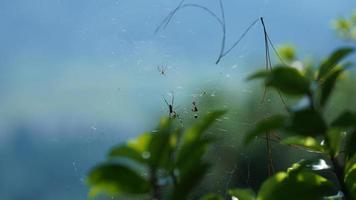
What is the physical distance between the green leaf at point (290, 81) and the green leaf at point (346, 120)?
2 cm

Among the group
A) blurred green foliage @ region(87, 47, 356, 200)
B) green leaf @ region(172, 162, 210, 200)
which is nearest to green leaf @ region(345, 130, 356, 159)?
blurred green foliage @ region(87, 47, 356, 200)

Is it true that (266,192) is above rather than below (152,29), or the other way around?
below

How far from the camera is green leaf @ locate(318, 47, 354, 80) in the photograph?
0.28 metres

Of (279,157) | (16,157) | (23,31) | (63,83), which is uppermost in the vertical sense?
(23,31)

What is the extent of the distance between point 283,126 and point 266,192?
0.07m

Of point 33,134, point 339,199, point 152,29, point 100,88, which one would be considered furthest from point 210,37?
point 339,199

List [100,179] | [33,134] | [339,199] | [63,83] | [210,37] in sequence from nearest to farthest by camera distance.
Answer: [100,179]
[339,199]
[210,37]
[33,134]
[63,83]

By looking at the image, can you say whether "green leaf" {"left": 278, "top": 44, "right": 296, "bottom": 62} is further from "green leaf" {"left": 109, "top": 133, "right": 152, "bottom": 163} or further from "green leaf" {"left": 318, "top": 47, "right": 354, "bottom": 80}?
"green leaf" {"left": 109, "top": 133, "right": 152, "bottom": 163}

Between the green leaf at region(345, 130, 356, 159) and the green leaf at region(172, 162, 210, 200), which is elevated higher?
the green leaf at region(172, 162, 210, 200)

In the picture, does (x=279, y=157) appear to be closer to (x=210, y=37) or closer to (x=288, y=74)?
(x=210, y=37)

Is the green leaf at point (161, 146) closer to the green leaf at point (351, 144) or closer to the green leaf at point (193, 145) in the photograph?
the green leaf at point (193, 145)

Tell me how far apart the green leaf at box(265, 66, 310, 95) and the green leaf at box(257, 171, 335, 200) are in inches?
2.6

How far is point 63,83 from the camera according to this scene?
1925 millimetres

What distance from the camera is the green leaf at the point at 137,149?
0.25m
